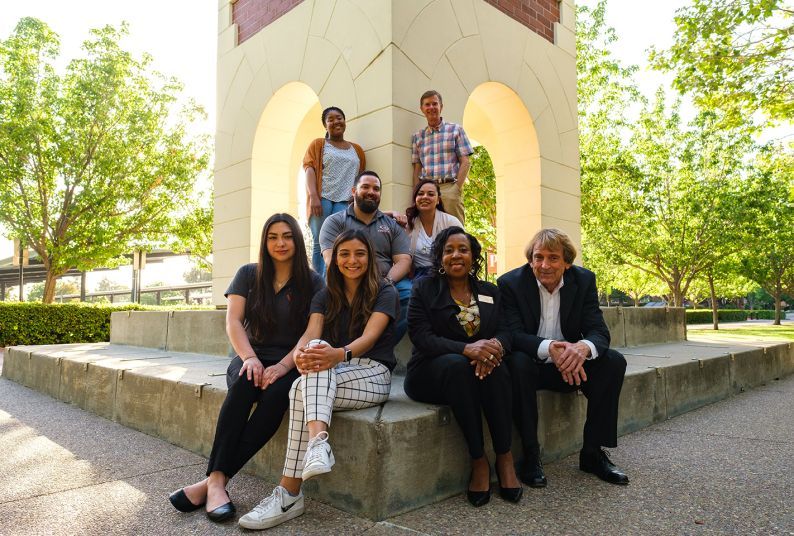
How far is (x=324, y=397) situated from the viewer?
2.63 metres

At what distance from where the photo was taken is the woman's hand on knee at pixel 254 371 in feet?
9.28

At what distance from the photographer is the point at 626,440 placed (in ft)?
12.8

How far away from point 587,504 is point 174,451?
2692 millimetres

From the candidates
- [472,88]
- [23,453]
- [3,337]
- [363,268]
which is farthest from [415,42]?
[3,337]

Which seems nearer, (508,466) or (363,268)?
(508,466)

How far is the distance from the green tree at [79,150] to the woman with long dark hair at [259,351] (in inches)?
558

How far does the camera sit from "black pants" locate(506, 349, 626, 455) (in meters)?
3.05

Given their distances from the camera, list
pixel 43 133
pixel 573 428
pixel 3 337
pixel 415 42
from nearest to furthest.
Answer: pixel 573 428 → pixel 415 42 → pixel 3 337 → pixel 43 133

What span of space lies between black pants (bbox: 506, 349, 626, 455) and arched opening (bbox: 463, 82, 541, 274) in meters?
3.99

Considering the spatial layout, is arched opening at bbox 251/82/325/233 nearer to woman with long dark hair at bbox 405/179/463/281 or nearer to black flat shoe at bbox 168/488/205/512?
woman with long dark hair at bbox 405/179/463/281

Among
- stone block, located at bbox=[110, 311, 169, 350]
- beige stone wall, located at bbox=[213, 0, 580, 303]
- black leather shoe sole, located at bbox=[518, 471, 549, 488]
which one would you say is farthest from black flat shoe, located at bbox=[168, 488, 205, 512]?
stone block, located at bbox=[110, 311, 169, 350]

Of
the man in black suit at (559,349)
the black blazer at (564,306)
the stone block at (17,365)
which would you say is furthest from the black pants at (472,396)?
the stone block at (17,365)

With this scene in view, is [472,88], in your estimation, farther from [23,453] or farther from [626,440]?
[23,453]

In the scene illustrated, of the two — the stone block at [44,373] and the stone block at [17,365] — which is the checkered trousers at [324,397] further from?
the stone block at [17,365]
